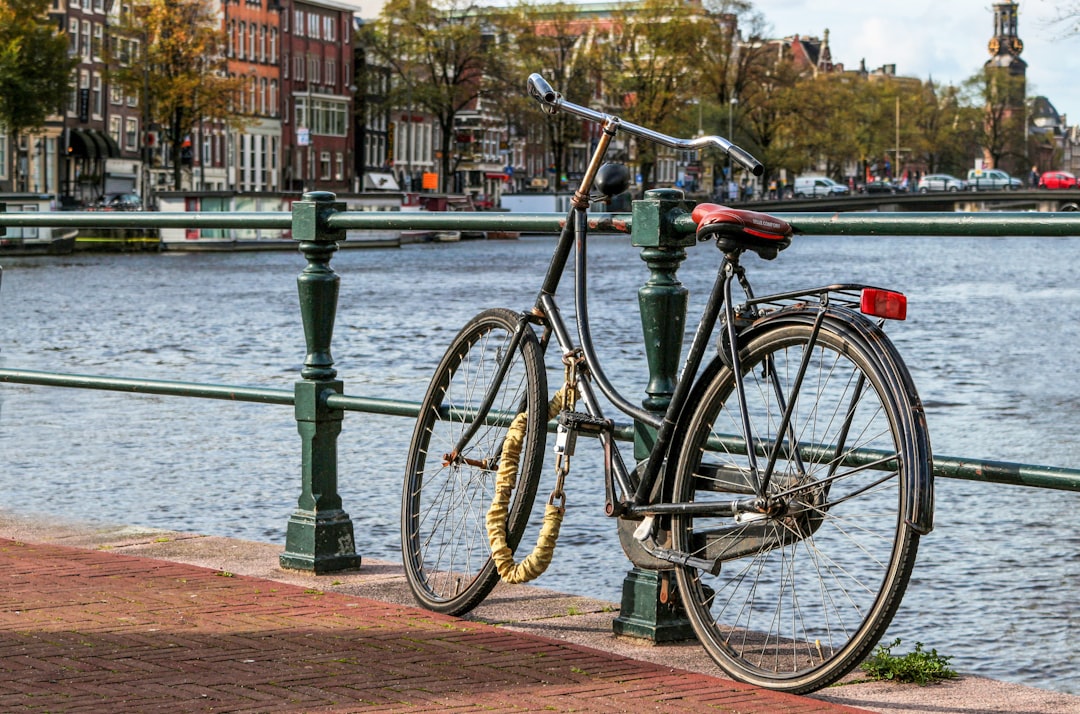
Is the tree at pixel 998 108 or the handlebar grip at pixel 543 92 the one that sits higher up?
the tree at pixel 998 108

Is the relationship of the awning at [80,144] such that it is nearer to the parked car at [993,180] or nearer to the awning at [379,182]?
the awning at [379,182]

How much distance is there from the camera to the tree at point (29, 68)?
55.6 metres

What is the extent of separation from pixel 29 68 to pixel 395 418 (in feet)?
145

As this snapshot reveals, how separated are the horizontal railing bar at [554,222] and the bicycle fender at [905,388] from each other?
29cm

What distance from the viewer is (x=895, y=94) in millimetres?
142000

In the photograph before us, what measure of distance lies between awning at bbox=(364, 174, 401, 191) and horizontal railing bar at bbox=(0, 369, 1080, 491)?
95.2 m

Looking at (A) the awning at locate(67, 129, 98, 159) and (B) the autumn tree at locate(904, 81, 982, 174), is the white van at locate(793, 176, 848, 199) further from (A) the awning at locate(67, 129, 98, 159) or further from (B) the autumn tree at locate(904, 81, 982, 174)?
(A) the awning at locate(67, 129, 98, 159)

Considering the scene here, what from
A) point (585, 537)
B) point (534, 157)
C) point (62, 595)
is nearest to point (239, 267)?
point (585, 537)

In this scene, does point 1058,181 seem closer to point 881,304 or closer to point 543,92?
point 543,92

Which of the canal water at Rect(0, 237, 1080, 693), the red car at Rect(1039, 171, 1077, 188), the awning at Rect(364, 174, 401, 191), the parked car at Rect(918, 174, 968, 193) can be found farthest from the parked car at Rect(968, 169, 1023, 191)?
the canal water at Rect(0, 237, 1080, 693)

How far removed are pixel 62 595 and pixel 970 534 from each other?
582 cm

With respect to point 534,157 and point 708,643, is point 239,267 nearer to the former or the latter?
point 708,643

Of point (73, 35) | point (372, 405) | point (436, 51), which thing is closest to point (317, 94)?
point (436, 51)

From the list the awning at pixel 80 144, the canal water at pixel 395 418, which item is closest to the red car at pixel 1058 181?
the awning at pixel 80 144
